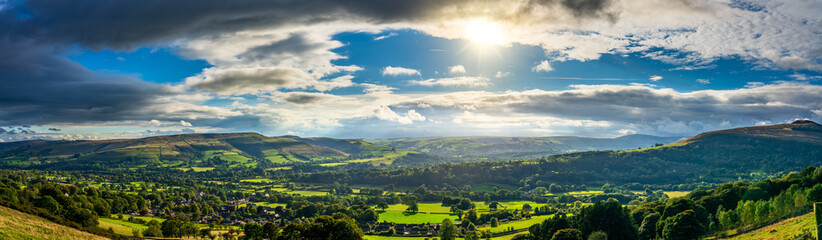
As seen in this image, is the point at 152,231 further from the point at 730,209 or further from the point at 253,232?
the point at 730,209

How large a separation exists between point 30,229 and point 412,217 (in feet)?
299

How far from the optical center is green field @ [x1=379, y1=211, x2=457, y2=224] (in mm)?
116375

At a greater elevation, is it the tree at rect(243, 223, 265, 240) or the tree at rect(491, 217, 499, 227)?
the tree at rect(243, 223, 265, 240)

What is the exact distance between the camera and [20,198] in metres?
76.8

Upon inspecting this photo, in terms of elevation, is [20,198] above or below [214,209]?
above

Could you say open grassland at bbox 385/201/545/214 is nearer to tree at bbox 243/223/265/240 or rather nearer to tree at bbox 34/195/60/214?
tree at bbox 243/223/265/240

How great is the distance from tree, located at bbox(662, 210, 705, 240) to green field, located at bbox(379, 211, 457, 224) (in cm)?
6563

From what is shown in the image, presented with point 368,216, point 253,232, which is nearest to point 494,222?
point 368,216

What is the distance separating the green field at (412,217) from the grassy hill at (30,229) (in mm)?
77395

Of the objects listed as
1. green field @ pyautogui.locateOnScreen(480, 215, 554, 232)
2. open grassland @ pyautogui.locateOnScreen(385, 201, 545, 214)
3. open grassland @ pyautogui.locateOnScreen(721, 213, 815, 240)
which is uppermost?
open grassland @ pyautogui.locateOnScreen(721, 213, 815, 240)

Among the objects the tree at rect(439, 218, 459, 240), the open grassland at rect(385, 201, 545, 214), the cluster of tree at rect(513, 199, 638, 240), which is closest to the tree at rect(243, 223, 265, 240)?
the tree at rect(439, 218, 459, 240)

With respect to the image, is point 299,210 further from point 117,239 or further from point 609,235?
point 609,235

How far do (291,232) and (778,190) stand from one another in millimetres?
93831

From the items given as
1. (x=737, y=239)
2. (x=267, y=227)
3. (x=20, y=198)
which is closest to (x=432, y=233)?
(x=267, y=227)
